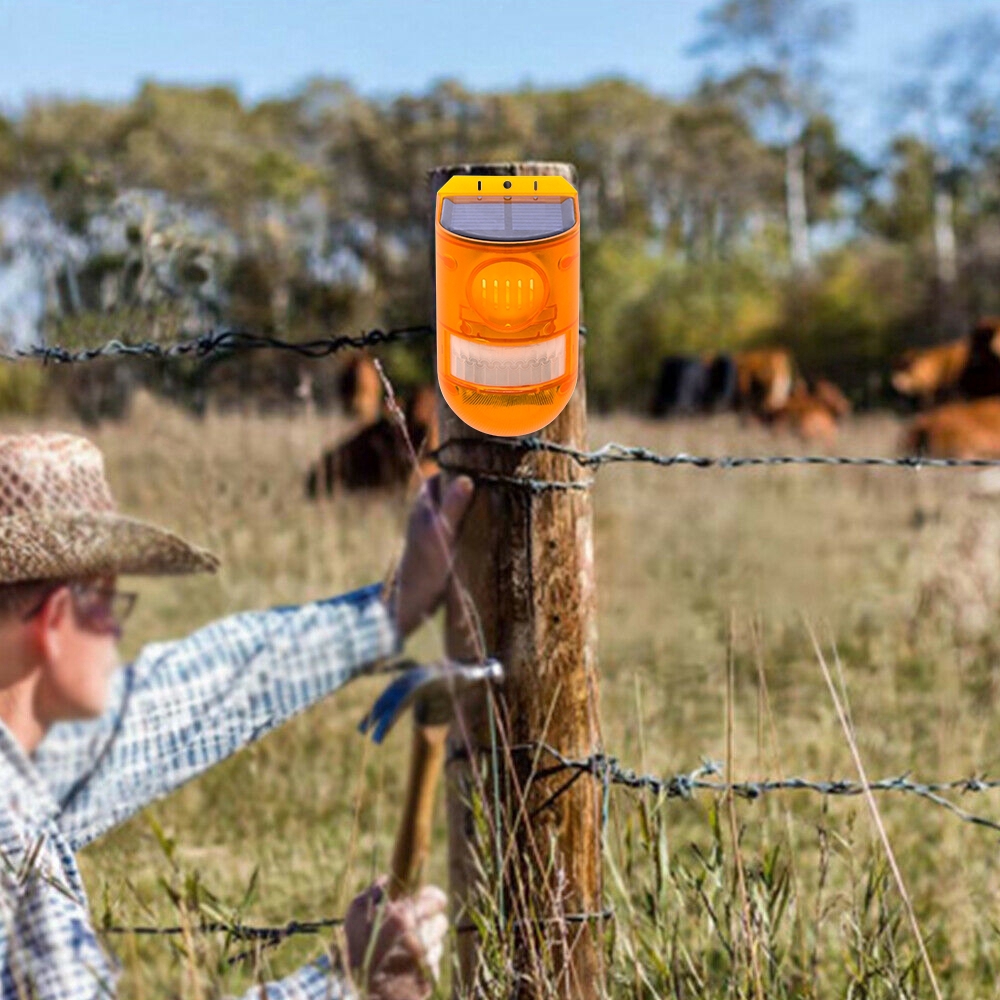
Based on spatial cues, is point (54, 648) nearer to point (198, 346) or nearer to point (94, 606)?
point (94, 606)

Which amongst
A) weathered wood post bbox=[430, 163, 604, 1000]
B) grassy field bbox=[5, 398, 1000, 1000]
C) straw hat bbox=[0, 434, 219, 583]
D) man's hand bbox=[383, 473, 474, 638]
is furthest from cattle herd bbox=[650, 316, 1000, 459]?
straw hat bbox=[0, 434, 219, 583]

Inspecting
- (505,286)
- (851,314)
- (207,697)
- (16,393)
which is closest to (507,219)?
(505,286)

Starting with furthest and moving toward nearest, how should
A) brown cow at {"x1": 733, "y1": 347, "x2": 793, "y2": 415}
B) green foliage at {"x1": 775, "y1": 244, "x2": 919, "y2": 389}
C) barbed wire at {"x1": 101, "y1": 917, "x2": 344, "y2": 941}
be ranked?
green foliage at {"x1": 775, "y1": 244, "x2": 919, "y2": 389} → brown cow at {"x1": 733, "y1": 347, "x2": 793, "y2": 415} → barbed wire at {"x1": 101, "y1": 917, "x2": 344, "y2": 941}

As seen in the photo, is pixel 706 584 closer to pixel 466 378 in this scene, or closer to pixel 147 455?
pixel 147 455

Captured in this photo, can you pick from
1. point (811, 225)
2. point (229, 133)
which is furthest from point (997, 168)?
point (229, 133)

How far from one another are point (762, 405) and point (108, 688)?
12404 millimetres

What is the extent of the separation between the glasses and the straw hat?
1.1 inches

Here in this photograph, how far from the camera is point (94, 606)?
194cm

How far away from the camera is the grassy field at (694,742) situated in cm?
172

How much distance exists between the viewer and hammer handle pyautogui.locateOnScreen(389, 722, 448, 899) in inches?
84.0

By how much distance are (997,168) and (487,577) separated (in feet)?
151

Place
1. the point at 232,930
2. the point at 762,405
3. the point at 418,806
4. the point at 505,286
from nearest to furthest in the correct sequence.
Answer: the point at 505,286, the point at 232,930, the point at 418,806, the point at 762,405

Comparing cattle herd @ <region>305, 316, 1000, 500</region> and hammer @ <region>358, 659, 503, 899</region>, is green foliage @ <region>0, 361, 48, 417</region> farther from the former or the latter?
hammer @ <region>358, 659, 503, 899</region>

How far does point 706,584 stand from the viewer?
166 inches
